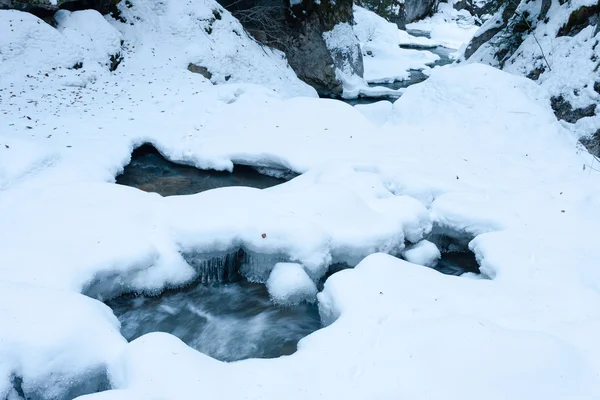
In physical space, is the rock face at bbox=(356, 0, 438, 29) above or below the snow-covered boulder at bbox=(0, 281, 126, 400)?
above

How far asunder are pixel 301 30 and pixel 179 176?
32.8ft

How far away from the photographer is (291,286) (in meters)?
4.82

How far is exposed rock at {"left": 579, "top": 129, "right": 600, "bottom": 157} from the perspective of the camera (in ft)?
27.3

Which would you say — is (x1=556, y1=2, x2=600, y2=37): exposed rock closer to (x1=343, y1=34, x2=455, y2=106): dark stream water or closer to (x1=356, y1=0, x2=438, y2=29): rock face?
(x1=343, y1=34, x2=455, y2=106): dark stream water

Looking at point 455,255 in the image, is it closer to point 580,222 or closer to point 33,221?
point 580,222

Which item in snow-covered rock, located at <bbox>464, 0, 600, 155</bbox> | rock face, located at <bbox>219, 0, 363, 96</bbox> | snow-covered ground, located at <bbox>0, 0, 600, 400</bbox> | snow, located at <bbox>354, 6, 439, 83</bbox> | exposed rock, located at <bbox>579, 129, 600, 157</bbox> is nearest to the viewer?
snow-covered ground, located at <bbox>0, 0, 600, 400</bbox>

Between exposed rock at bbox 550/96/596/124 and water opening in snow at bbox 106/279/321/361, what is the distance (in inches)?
288

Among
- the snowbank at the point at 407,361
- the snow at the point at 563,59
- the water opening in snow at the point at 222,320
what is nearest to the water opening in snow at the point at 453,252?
the snowbank at the point at 407,361

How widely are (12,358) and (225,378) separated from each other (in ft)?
5.18

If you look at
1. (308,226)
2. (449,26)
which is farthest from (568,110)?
(449,26)

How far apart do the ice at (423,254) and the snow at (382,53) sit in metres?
15.6

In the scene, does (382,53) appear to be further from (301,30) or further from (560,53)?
(560,53)

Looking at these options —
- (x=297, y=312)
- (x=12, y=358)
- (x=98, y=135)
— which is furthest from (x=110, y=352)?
(x=98, y=135)

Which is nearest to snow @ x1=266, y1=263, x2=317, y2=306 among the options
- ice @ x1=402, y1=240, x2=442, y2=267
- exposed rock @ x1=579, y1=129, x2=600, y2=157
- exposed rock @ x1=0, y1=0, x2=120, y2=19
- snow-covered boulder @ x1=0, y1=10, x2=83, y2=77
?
ice @ x1=402, y1=240, x2=442, y2=267
